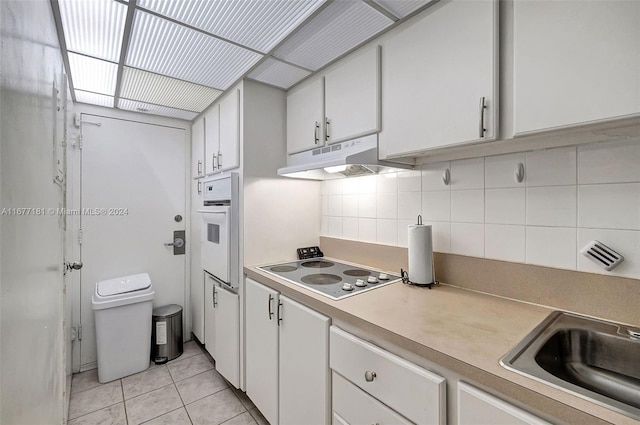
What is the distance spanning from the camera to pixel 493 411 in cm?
69

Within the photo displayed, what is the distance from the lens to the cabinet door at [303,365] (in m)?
1.21

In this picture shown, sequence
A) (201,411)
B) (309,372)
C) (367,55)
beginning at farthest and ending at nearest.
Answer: (201,411) → (367,55) → (309,372)

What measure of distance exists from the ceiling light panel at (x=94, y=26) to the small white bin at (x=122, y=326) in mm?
1667

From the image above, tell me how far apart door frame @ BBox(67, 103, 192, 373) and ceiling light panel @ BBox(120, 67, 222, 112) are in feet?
1.26

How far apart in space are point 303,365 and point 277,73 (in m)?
1.69

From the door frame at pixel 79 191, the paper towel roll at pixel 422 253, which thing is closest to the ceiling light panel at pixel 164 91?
the door frame at pixel 79 191

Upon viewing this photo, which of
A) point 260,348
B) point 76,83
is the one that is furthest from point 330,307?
point 76,83

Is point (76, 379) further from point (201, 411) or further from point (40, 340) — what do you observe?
point (40, 340)

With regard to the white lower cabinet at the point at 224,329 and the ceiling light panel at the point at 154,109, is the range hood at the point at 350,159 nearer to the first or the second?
the white lower cabinet at the point at 224,329

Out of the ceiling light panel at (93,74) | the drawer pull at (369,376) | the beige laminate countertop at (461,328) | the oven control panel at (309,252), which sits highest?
the ceiling light panel at (93,74)

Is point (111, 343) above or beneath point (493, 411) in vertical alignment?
beneath

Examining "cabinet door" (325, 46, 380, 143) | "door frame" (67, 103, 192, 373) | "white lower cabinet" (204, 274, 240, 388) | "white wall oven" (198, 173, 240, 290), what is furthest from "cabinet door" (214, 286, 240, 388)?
"cabinet door" (325, 46, 380, 143)

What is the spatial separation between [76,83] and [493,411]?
2.80 metres

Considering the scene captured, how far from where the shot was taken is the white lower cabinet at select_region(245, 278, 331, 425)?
1229mm
